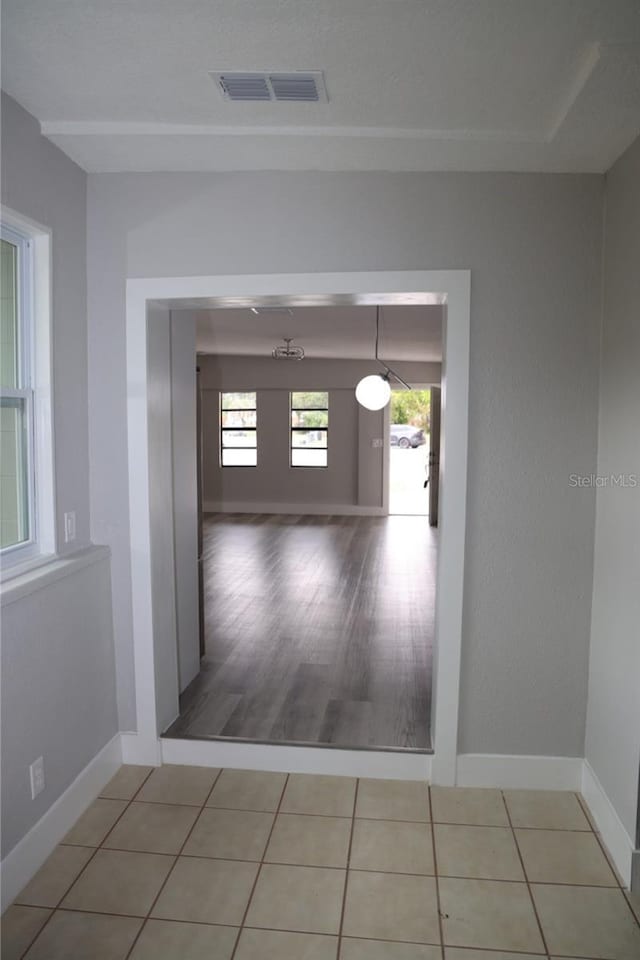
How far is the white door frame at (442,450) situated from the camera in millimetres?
2619

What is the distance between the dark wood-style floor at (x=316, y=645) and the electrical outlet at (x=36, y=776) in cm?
78

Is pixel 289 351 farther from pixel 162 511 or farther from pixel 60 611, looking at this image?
pixel 60 611

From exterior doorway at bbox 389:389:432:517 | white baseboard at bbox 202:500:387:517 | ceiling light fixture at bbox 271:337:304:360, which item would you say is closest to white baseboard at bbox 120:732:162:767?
ceiling light fixture at bbox 271:337:304:360

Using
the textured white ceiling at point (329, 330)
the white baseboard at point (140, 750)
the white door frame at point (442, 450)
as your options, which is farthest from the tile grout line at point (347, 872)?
the textured white ceiling at point (329, 330)

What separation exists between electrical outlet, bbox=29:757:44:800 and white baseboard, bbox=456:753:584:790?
163 cm

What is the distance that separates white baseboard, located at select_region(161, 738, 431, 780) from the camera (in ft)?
9.29

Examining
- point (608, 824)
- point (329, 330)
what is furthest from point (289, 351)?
point (608, 824)

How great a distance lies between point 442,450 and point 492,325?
0.53 metres

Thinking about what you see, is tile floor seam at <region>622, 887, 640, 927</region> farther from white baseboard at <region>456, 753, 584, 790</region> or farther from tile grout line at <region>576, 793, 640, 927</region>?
white baseboard at <region>456, 753, 584, 790</region>

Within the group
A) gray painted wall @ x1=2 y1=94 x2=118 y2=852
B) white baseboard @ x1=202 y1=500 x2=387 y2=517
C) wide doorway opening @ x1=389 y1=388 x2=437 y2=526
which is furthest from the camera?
wide doorway opening @ x1=389 y1=388 x2=437 y2=526

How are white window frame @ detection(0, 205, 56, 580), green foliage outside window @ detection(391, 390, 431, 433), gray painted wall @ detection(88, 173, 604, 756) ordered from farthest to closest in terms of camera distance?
green foliage outside window @ detection(391, 390, 431, 433), gray painted wall @ detection(88, 173, 604, 756), white window frame @ detection(0, 205, 56, 580)

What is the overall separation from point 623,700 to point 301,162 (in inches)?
91.0

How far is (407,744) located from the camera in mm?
2934

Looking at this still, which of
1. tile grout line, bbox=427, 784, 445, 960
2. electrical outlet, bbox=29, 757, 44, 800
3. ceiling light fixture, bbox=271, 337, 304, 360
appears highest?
ceiling light fixture, bbox=271, 337, 304, 360
